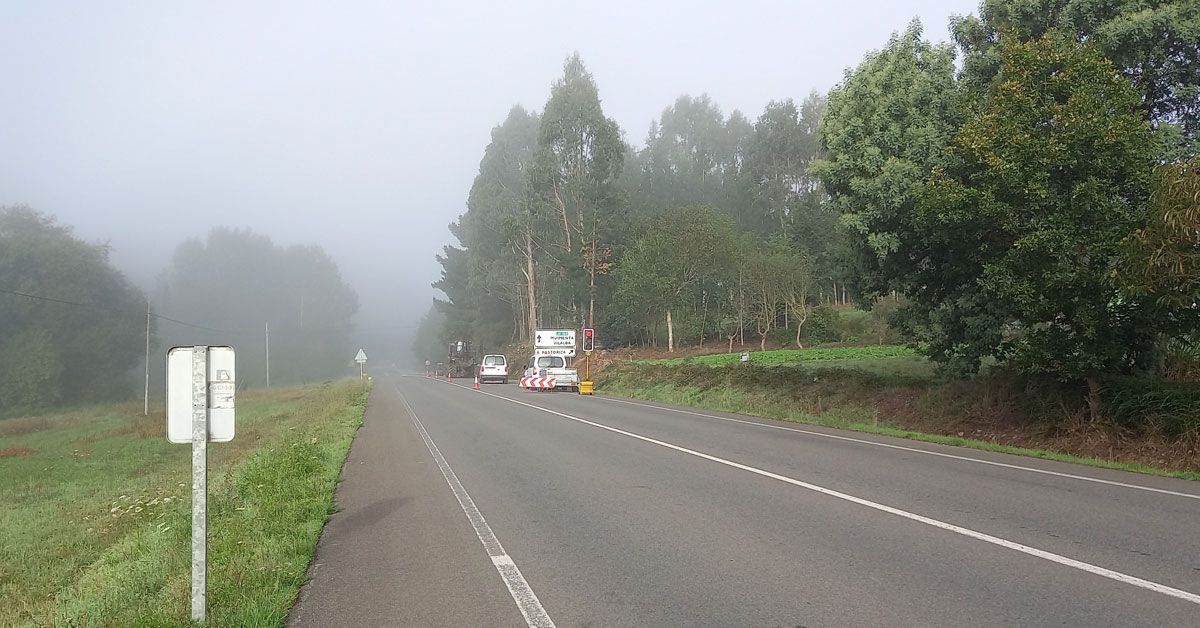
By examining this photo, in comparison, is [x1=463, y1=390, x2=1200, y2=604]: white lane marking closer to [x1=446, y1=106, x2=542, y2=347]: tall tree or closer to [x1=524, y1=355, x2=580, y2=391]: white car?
[x1=524, y1=355, x2=580, y2=391]: white car

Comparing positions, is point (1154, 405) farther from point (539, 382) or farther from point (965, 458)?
point (539, 382)

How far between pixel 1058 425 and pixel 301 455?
13.9 m

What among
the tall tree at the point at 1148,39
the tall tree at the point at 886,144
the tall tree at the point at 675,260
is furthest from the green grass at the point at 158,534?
the tall tree at the point at 675,260

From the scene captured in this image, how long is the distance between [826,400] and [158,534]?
56.3 ft

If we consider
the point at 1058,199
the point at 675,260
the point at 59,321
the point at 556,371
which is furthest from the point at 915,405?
the point at 59,321

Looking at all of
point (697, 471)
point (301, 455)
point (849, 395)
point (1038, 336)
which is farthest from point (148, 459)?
point (1038, 336)

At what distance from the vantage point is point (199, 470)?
4.68 meters

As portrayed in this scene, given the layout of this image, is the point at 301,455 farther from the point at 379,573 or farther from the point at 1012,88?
the point at 1012,88

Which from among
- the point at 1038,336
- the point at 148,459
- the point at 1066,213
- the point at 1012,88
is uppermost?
→ the point at 1012,88

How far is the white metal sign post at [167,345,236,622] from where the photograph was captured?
4668 mm

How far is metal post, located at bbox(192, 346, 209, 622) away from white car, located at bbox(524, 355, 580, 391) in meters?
31.6

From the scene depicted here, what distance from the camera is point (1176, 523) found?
23.0 feet

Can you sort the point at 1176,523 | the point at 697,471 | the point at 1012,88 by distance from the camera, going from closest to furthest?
the point at 1176,523 < the point at 697,471 < the point at 1012,88

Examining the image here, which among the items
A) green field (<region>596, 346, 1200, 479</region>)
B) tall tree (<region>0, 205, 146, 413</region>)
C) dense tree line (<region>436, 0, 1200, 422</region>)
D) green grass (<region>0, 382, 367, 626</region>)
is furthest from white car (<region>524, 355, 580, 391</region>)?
tall tree (<region>0, 205, 146, 413</region>)
